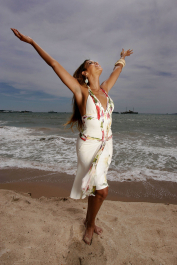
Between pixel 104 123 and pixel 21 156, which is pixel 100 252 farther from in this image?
pixel 21 156

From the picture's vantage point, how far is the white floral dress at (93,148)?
6.71ft

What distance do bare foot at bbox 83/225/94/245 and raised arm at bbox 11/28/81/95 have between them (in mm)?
1750

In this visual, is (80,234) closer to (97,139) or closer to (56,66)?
(97,139)

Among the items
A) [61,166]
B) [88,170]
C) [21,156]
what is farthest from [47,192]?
[21,156]

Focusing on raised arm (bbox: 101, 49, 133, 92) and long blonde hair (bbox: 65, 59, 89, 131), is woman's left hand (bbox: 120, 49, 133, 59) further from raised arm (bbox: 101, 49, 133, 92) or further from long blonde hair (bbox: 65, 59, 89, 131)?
long blonde hair (bbox: 65, 59, 89, 131)

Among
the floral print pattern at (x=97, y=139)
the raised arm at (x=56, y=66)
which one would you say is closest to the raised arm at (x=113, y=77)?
the floral print pattern at (x=97, y=139)

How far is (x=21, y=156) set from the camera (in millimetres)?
6277

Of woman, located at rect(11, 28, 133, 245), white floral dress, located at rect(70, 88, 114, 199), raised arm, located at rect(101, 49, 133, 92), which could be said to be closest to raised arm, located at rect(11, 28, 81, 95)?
woman, located at rect(11, 28, 133, 245)

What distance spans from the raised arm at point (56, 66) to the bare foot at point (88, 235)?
1750mm

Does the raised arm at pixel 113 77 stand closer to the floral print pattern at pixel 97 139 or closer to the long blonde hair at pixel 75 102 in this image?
the long blonde hair at pixel 75 102

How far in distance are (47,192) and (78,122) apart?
6.51 ft

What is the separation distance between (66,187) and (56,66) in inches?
110

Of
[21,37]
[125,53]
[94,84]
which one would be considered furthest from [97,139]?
[125,53]

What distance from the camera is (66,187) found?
3936mm
